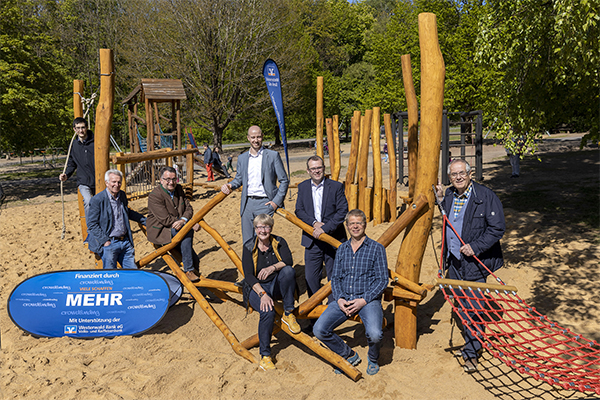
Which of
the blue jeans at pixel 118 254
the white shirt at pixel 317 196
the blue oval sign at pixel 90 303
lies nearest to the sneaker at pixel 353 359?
the white shirt at pixel 317 196

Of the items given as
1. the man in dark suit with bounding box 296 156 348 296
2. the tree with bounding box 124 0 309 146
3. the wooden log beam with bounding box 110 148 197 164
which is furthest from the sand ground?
the tree with bounding box 124 0 309 146

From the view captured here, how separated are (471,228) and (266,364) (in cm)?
217

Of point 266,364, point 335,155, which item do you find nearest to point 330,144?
point 335,155

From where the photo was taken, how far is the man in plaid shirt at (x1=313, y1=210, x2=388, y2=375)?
3.85 metres

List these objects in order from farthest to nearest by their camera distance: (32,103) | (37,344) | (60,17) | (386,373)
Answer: (60,17) < (32,103) < (37,344) < (386,373)

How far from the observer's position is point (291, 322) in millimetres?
4109

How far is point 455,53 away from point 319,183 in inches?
612

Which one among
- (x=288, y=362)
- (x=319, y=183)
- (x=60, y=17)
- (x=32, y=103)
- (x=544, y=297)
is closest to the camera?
(x=288, y=362)

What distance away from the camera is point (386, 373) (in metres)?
3.93

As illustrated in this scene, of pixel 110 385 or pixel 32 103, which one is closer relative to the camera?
pixel 110 385

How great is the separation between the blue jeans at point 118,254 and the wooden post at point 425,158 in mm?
A: 3044

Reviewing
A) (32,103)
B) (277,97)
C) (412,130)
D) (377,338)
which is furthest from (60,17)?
(377,338)

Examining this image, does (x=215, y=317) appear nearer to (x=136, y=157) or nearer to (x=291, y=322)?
(x=291, y=322)

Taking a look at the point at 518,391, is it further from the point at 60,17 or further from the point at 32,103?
the point at 60,17
